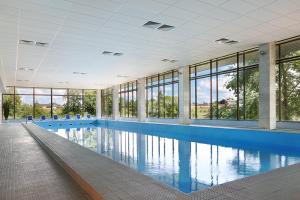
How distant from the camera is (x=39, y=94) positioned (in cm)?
2206

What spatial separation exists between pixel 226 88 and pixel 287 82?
9.72 feet

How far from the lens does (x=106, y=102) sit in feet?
77.6

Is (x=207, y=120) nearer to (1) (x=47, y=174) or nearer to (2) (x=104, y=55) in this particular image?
→ (2) (x=104, y=55)

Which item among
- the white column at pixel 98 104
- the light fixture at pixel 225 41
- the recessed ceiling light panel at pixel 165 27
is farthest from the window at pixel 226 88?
the white column at pixel 98 104

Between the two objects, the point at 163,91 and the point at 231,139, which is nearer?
the point at 231,139

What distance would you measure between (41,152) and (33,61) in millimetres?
6683

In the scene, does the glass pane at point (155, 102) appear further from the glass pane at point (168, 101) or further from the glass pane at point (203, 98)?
the glass pane at point (203, 98)

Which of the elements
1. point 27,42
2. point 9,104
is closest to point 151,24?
point 27,42

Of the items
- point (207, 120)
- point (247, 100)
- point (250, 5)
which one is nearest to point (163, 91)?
point (207, 120)

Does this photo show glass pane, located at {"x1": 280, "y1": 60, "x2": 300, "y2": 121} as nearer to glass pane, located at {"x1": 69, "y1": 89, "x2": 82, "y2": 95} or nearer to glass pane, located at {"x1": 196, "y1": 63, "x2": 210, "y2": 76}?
glass pane, located at {"x1": 196, "y1": 63, "x2": 210, "y2": 76}

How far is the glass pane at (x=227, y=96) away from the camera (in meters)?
11.1

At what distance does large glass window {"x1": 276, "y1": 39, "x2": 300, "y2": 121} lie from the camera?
849 cm

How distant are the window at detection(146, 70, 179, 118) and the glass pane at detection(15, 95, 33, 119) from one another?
461 inches

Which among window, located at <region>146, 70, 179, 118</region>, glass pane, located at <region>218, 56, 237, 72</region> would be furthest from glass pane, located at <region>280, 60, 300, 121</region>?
window, located at <region>146, 70, 179, 118</region>
